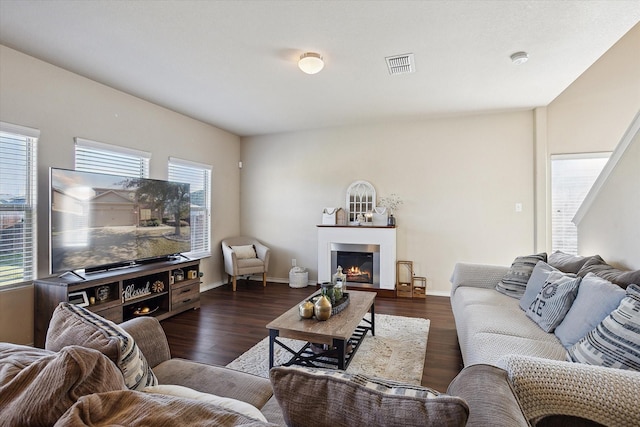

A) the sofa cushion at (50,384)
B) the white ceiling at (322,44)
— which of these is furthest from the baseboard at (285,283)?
the sofa cushion at (50,384)

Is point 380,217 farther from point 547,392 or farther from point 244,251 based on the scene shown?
point 547,392

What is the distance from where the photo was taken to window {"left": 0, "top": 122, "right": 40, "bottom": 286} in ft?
8.59

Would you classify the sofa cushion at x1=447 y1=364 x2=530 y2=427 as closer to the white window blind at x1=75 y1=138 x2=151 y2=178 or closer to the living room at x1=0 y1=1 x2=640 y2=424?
the living room at x1=0 y1=1 x2=640 y2=424

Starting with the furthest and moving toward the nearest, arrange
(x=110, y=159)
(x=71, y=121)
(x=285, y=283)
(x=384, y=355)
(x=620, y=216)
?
(x=285, y=283), (x=110, y=159), (x=71, y=121), (x=384, y=355), (x=620, y=216)

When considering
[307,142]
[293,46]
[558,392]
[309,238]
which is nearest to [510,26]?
[293,46]

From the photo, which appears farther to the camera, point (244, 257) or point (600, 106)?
point (244, 257)

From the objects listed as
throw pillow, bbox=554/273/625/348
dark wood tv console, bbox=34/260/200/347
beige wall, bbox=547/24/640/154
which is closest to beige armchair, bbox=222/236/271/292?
dark wood tv console, bbox=34/260/200/347

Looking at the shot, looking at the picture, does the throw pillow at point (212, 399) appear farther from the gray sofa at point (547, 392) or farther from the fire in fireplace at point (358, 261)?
the fire in fireplace at point (358, 261)

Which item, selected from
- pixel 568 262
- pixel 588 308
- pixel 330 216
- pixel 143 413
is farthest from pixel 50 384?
pixel 330 216

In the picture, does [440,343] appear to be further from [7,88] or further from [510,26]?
[7,88]

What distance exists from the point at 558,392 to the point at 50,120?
13.5 ft

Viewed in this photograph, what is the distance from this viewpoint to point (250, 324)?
3.43m

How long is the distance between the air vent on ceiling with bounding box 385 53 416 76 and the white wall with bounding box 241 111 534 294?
1.90 m

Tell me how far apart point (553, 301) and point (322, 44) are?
252cm
